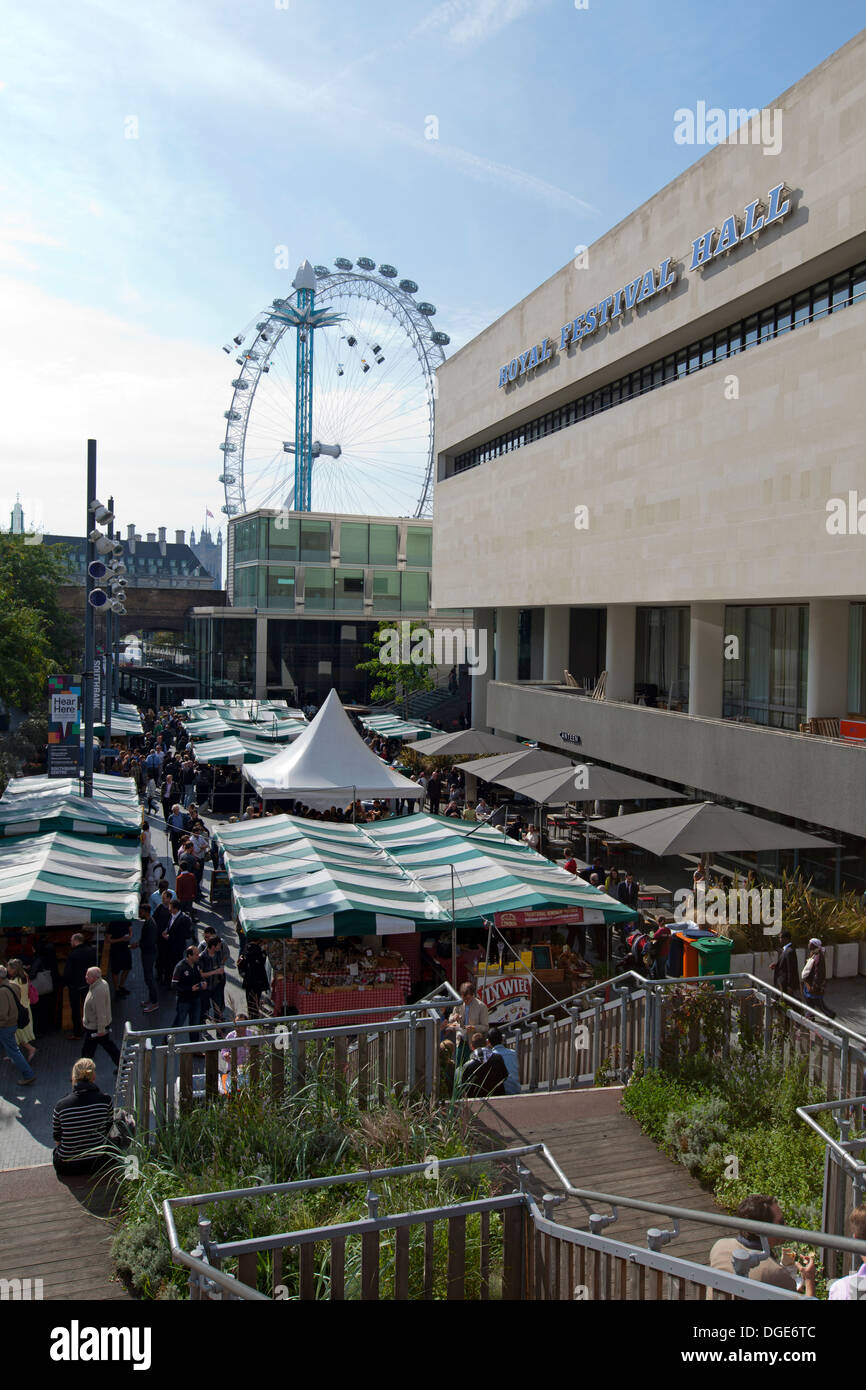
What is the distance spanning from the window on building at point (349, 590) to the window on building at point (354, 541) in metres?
0.81

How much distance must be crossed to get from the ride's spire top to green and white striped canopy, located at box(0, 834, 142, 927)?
6298cm

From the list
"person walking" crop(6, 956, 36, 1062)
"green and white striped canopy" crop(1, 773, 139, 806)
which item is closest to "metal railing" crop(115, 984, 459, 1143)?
"person walking" crop(6, 956, 36, 1062)

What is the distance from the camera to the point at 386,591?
67.8m

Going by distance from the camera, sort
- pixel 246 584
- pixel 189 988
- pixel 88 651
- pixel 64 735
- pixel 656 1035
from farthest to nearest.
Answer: pixel 246 584, pixel 64 735, pixel 88 651, pixel 189 988, pixel 656 1035

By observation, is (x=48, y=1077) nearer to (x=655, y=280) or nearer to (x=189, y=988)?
(x=189, y=988)

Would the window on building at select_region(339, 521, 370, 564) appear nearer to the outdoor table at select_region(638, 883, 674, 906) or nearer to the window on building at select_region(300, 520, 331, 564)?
the window on building at select_region(300, 520, 331, 564)

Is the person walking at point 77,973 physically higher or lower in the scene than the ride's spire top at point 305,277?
lower

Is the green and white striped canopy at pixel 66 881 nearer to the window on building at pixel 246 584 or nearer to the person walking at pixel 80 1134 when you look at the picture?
the person walking at pixel 80 1134

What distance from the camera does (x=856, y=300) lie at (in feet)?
66.9

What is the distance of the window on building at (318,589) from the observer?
66.4m

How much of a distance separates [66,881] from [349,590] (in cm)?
5248

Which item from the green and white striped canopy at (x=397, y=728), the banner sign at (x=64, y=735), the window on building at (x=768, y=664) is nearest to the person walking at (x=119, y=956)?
the banner sign at (x=64, y=735)

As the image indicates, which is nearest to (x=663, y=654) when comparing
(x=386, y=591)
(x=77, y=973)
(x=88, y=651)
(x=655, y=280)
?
(x=655, y=280)

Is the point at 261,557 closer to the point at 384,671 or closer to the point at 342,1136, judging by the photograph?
the point at 384,671
